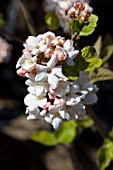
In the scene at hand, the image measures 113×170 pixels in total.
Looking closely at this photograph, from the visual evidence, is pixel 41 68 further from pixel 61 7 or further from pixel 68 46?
pixel 61 7

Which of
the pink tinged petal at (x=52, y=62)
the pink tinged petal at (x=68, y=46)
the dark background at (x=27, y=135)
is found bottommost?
the dark background at (x=27, y=135)

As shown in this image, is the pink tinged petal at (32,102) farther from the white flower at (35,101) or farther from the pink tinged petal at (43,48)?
the pink tinged petal at (43,48)

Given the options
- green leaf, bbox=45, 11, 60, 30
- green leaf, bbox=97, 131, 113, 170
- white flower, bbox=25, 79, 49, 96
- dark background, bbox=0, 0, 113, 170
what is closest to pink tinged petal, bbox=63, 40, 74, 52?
white flower, bbox=25, 79, 49, 96

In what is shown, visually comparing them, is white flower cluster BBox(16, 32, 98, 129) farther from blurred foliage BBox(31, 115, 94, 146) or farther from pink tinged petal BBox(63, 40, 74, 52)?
blurred foliage BBox(31, 115, 94, 146)

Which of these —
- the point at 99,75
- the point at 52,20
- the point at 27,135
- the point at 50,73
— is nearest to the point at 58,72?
the point at 50,73

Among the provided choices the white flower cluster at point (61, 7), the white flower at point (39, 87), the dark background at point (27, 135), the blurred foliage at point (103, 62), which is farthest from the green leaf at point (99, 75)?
the dark background at point (27, 135)

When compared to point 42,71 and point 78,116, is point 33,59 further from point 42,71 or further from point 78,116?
point 78,116
